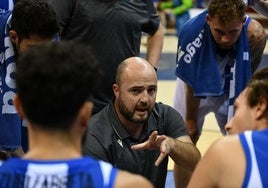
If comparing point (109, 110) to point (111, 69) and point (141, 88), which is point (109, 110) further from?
point (111, 69)

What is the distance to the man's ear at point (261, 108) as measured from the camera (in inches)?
87.7

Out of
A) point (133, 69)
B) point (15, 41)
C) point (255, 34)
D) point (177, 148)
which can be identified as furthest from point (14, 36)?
point (255, 34)

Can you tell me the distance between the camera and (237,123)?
232 centimetres

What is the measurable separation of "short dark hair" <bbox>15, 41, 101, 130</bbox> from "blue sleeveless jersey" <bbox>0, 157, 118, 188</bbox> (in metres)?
0.10

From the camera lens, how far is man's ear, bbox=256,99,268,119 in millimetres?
2227

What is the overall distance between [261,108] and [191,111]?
98.5 inches

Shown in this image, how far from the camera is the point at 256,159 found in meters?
2.14

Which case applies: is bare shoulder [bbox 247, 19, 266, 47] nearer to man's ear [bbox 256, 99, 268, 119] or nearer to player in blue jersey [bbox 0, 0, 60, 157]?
player in blue jersey [bbox 0, 0, 60, 157]

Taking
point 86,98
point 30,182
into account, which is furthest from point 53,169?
Result: point 86,98

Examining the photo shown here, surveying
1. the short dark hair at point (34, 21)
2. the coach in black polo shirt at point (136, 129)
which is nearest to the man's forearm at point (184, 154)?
the coach in black polo shirt at point (136, 129)

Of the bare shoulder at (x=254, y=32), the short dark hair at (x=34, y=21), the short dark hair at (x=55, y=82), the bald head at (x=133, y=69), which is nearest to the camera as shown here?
the short dark hair at (x=55, y=82)

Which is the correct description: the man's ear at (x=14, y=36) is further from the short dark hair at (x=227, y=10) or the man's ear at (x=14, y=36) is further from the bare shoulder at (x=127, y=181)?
the bare shoulder at (x=127, y=181)

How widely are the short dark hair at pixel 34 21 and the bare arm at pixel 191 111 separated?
5.17 ft

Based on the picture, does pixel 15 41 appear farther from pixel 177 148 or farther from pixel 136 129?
pixel 177 148
